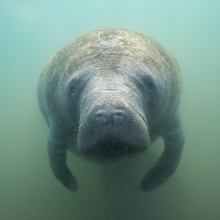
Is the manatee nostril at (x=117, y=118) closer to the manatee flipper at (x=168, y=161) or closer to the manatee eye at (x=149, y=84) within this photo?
the manatee eye at (x=149, y=84)

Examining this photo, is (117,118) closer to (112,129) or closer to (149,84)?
(112,129)

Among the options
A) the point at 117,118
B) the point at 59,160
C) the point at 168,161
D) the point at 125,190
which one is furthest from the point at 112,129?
the point at 125,190

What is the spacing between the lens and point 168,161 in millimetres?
3818

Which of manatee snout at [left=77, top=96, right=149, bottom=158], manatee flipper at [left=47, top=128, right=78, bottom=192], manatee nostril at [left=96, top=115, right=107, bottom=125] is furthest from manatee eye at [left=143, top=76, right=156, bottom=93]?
manatee flipper at [left=47, top=128, right=78, bottom=192]

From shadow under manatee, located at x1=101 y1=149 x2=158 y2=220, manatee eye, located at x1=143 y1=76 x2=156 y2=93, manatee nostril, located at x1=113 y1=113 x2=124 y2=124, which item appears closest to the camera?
manatee nostril, located at x1=113 y1=113 x2=124 y2=124

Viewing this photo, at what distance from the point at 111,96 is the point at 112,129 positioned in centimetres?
30

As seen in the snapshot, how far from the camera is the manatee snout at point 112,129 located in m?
1.57

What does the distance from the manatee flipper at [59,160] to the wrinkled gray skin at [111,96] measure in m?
0.13

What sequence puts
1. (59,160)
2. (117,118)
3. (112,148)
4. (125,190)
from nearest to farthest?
(117,118) < (112,148) < (59,160) < (125,190)

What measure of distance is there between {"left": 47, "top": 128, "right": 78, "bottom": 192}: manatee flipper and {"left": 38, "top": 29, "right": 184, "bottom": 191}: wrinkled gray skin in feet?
0.42

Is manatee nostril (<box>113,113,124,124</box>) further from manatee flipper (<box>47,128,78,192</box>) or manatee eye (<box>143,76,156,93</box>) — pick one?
manatee flipper (<box>47,128,78,192</box>)

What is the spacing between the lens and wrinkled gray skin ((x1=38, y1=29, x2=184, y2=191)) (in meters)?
1.64

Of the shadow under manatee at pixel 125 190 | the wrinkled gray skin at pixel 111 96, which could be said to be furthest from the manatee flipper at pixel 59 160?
the shadow under manatee at pixel 125 190

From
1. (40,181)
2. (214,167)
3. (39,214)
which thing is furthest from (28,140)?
(214,167)
